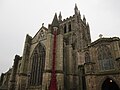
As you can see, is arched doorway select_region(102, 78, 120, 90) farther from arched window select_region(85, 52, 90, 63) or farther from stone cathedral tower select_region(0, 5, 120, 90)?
arched window select_region(85, 52, 90, 63)

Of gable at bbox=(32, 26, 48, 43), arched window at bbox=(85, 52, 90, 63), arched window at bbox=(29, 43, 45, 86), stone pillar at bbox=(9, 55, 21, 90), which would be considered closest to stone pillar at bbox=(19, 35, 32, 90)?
arched window at bbox=(29, 43, 45, 86)

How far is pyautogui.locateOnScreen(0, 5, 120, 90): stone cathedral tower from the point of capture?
19.7m

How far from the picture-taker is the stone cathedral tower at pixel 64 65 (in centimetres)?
1967

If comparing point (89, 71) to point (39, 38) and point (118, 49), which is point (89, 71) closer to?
point (118, 49)

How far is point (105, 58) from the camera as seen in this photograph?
21172 millimetres

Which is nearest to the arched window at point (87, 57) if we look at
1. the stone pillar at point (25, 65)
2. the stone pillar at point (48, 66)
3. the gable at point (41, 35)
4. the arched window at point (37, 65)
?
the stone pillar at point (48, 66)

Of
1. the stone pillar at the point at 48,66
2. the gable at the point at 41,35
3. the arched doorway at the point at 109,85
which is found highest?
the gable at the point at 41,35

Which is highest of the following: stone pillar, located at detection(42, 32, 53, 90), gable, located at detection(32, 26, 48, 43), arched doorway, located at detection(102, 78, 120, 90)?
gable, located at detection(32, 26, 48, 43)

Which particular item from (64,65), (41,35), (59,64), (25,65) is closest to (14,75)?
(25,65)

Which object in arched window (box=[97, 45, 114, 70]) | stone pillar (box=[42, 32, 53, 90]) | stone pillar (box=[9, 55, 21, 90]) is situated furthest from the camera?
stone pillar (box=[9, 55, 21, 90])

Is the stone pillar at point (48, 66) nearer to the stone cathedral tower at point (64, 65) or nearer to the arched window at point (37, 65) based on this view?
the stone cathedral tower at point (64, 65)

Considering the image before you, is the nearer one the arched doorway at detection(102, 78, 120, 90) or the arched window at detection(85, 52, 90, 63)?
the arched doorway at detection(102, 78, 120, 90)

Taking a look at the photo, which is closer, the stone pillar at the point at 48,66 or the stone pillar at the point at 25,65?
the stone pillar at the point at 48,66

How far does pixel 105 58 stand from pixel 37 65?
1179cm
